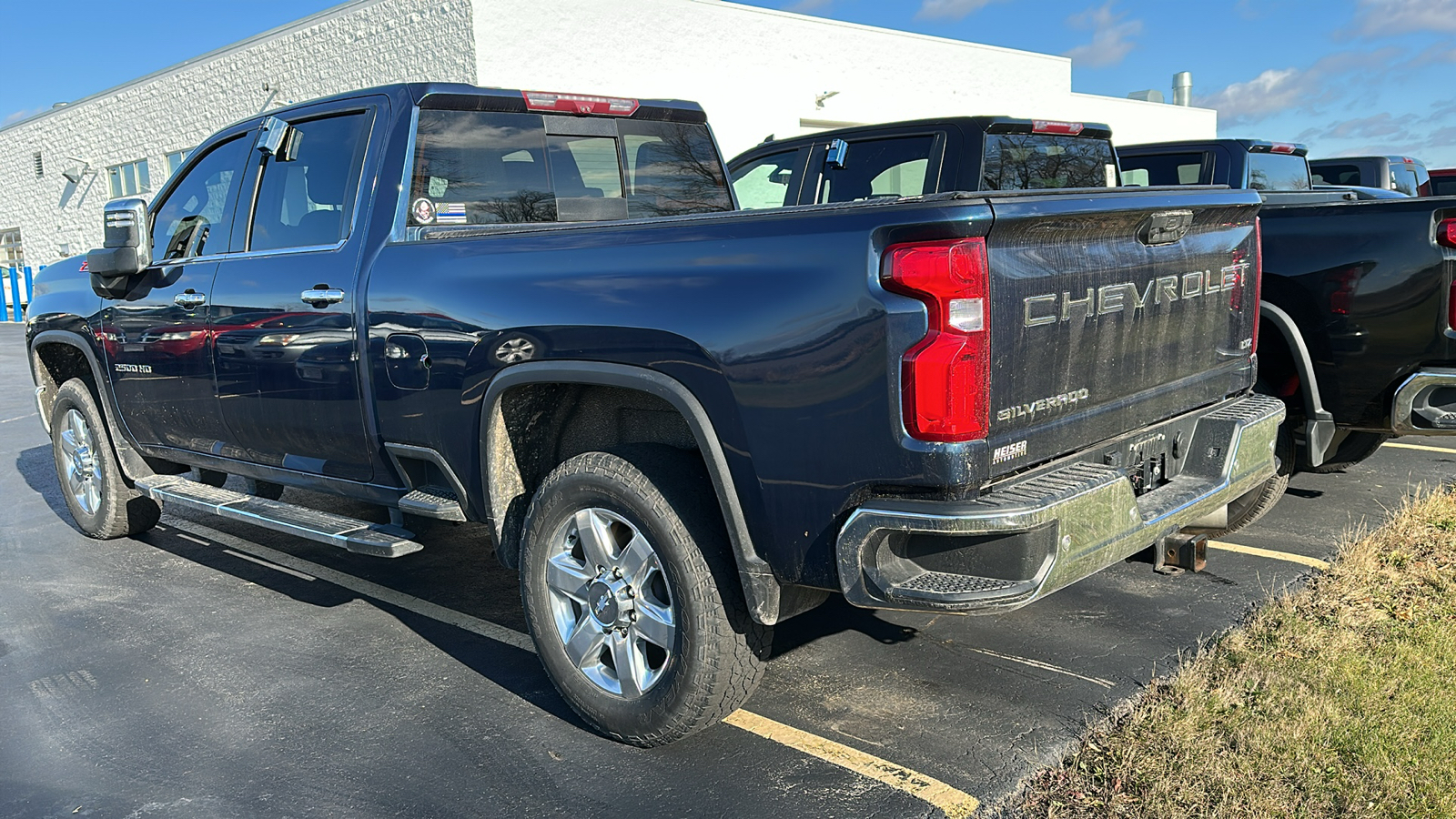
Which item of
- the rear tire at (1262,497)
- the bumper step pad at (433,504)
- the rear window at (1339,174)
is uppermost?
the rear window at (1339,174)

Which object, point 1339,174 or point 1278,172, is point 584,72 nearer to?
point 1339,174

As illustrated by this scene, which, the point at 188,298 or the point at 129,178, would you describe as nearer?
the point at 188,298

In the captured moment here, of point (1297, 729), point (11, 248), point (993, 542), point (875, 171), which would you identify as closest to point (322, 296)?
point (993, 542)

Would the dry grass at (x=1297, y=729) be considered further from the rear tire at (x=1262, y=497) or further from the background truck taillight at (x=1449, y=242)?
the background truck taillight at (x=1449, y=242)

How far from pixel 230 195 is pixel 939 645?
12.1ft

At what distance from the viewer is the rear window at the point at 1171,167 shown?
332 inches

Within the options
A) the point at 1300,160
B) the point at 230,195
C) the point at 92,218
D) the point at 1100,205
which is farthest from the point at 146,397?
the point at 92,218

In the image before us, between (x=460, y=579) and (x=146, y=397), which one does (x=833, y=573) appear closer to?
(x=460, y=579)

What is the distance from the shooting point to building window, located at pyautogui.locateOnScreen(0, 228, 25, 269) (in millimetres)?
36406

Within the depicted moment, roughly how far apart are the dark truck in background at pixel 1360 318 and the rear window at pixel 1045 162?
1615mm

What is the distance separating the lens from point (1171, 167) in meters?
8.52

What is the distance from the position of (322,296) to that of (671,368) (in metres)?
1.74

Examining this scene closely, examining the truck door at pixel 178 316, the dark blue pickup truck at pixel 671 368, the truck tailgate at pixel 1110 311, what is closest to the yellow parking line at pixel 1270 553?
the dark blue pickup truck at pixel 671 368

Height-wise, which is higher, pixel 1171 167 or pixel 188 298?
pixel 1171 167
